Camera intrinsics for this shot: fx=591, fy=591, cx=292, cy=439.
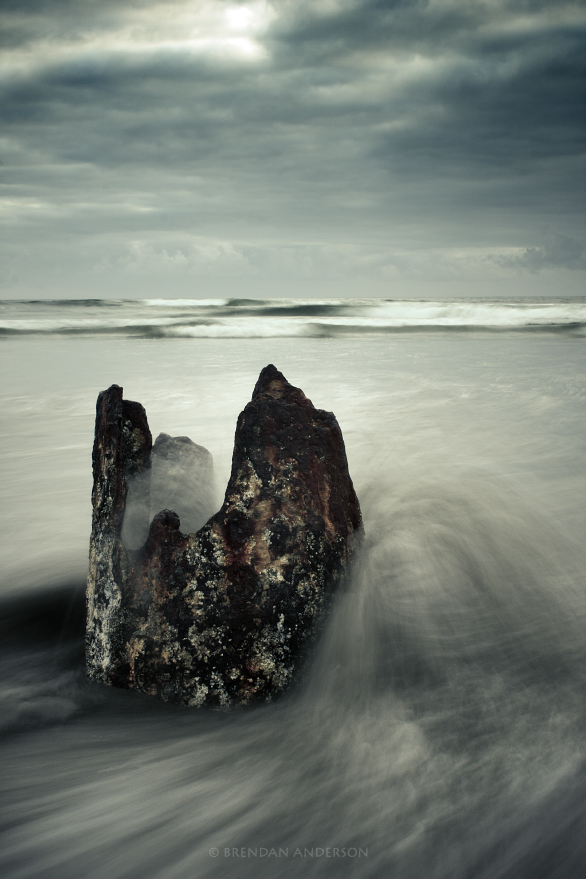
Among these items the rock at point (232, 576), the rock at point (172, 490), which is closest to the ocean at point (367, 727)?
the rock at point (232, 576)

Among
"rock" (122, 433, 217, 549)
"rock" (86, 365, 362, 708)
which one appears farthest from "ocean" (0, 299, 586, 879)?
"rock" (122, 433, 217, 549)

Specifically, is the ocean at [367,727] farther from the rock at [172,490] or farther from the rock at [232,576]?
the rock at [172,490]

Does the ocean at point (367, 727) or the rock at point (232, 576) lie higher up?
the rock at point (232, 576)

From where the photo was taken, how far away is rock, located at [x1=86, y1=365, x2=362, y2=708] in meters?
1.68

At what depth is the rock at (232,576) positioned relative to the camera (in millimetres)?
1683

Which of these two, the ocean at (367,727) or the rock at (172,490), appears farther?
the rock at (172,490)

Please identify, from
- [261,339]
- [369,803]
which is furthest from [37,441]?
[261,339]

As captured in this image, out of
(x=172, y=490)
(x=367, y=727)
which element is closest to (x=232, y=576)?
(x=367, y=727)

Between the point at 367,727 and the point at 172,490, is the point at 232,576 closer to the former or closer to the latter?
the point at 367,727

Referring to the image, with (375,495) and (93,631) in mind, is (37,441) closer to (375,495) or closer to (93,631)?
A: (375,495)

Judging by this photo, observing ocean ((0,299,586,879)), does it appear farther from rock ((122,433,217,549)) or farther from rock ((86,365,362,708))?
rock ((122,433,217,549))

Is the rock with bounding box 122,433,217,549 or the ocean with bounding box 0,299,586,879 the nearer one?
the ocean with bounding box 0,299,586,879

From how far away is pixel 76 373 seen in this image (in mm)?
9000

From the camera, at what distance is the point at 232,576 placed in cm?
170
